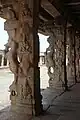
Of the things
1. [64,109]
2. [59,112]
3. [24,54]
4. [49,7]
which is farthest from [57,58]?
[24,54]

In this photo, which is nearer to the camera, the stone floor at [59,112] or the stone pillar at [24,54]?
the stone floor at [59,112]

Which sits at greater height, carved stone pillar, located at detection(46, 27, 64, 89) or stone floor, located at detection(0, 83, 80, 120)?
carved stone pillar, located at detection(46, 27, 64, 89)

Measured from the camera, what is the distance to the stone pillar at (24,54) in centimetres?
397

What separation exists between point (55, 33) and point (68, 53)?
1.96 metres

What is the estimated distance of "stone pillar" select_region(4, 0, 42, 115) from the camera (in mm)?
3973

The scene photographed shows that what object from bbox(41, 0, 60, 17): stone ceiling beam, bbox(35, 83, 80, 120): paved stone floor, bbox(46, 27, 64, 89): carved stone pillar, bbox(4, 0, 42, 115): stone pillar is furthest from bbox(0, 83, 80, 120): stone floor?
bbox(41, 0, 60, 17): stone ceiling beam

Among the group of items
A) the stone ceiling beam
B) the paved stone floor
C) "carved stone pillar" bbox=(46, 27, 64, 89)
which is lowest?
the paved stone floor

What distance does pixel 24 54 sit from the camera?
13.2 feet

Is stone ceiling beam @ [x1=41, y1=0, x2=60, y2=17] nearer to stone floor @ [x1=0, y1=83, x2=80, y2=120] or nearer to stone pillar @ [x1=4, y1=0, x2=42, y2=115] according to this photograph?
stone pillar @ [x1=4, y1=0, x2=42, y2=115]

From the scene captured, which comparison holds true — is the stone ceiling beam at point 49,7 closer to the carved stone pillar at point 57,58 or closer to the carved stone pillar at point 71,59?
the carved stone pillar at point 57,58

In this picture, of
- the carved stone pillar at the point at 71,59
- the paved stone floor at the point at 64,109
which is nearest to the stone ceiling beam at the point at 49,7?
the paved stone floor at the point at 64,109

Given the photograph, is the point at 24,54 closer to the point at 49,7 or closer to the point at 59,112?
the point at 59,112

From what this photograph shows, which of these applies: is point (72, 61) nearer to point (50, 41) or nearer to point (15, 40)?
point (50, 41)

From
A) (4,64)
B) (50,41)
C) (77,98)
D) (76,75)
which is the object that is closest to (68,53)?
(76,75)
